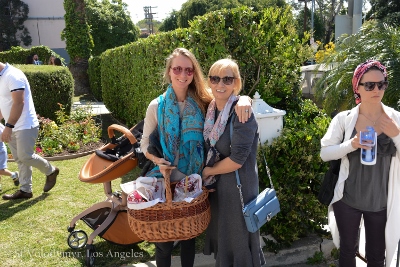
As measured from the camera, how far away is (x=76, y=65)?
59.8 feet

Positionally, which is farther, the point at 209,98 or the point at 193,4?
the point at 193,4

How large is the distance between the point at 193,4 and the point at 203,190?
4190 centimetres

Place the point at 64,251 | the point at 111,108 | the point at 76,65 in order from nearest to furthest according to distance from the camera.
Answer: the point at 64,251 → the point at 111,108 → the point at 76,65

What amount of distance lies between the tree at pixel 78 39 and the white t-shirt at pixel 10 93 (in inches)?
521

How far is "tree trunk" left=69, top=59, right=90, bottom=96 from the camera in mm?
18234

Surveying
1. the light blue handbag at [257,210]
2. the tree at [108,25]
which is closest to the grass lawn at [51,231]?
the light blue handbag at [257,210]

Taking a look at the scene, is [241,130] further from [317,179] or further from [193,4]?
[193,4]

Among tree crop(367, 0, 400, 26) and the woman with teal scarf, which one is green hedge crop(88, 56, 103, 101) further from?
tree crop(367, 0, 400, 26)

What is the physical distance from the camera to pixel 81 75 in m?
18.5

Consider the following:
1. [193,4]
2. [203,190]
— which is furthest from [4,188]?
[193,4]

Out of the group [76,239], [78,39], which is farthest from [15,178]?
[78,39]

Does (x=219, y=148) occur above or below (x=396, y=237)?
above

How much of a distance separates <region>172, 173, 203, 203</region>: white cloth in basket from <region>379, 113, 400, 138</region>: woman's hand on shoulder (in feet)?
4.10

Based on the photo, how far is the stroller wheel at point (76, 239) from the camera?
143 inches
